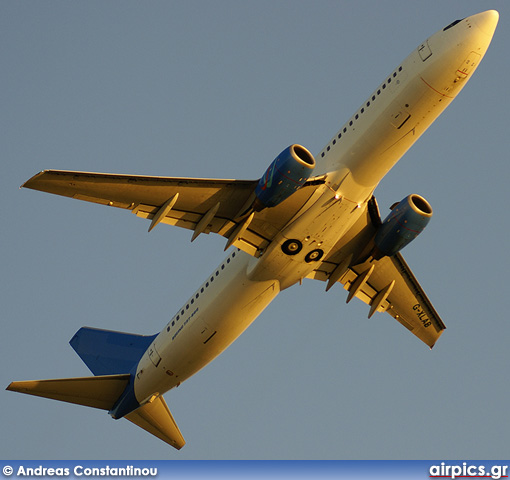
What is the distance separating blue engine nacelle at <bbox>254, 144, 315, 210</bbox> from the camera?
93.7 ft

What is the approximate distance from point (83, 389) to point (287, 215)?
1239 centimetres

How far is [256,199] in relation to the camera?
99.5 ft

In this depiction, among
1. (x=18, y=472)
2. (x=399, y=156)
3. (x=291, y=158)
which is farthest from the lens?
(x=399, y=156)

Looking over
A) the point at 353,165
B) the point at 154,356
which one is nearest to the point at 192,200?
the point at 353,165

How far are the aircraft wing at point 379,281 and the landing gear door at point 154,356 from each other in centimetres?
750

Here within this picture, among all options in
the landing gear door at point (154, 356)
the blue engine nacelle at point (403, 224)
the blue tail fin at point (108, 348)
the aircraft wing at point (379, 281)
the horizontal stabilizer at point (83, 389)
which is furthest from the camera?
the blue tail fin at point (108, 348)

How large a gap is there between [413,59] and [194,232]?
10275 millimetres

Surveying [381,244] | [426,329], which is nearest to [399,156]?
[381,244]

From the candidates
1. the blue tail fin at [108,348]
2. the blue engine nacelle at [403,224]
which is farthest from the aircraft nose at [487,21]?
the blue tail fin at [108,348]

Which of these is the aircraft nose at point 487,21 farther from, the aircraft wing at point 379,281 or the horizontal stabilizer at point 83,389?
the horizontal stabilizer at point 83,389

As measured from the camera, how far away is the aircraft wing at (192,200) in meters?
29.2

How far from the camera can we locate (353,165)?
30188 millimetres

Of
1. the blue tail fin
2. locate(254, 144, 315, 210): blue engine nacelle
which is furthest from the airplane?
the blue tail fin

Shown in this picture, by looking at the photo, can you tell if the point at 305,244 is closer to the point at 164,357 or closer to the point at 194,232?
the point at 194,232
